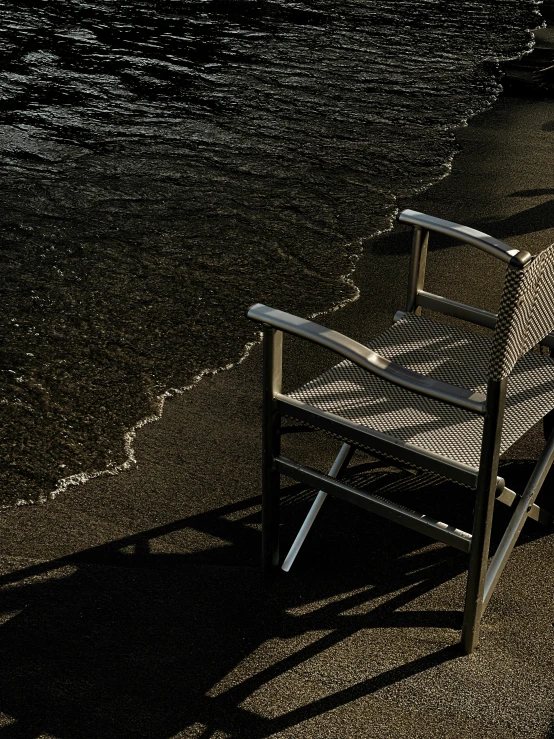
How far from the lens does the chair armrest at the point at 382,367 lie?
76.8 inches

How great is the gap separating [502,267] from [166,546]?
262 cm

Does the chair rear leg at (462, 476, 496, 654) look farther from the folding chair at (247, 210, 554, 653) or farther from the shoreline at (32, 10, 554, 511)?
the shoreline at (32, 10, 554, 511)

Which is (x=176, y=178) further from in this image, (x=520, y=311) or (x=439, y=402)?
(x=520, y=311)

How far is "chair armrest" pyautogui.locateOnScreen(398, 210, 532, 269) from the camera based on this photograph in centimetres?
184

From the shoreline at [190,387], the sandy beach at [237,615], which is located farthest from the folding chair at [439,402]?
the shoreline at [190,387]

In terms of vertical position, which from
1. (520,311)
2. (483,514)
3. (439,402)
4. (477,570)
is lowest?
(477,570)

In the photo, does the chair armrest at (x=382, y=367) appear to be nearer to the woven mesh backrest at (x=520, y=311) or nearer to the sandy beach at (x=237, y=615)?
the woven mesh backrest at (x=520, y=311)

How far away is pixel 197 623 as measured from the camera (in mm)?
2400

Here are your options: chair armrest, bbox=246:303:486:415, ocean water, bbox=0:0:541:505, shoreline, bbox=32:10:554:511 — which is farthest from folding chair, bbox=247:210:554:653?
ocean water, bbox=0:0:541:505

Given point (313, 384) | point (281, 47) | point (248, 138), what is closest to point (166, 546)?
point (313, 384)

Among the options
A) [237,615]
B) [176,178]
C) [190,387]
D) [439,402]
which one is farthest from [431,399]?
[176,178]

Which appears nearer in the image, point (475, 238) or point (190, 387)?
point (475, 238)

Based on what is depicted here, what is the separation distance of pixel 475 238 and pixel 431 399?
0.41 metres

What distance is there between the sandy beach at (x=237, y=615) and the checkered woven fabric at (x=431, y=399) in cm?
50
